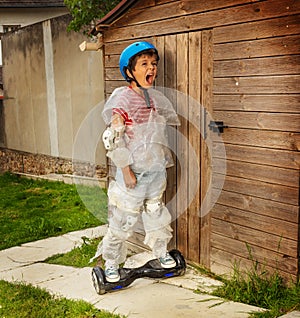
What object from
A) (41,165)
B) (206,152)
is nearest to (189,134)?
(206,152)

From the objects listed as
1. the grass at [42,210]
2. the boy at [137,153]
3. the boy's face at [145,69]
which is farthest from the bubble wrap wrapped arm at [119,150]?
the grass at [42,210]

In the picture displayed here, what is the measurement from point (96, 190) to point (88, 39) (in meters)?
2.45

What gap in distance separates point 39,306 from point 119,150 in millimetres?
1364

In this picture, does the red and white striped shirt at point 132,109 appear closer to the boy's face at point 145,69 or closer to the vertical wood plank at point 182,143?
the boy's face at point 145,69

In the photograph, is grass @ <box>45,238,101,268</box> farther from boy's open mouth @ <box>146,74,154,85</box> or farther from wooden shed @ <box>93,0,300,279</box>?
boy's open mouth @ <box>146,74,154,85</box>

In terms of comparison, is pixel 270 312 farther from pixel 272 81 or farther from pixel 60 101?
pixel 60 101

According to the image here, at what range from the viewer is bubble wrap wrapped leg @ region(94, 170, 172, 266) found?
4363 mm

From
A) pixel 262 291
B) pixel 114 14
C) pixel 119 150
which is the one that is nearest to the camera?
pixel 262 291

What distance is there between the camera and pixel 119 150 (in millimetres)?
4168

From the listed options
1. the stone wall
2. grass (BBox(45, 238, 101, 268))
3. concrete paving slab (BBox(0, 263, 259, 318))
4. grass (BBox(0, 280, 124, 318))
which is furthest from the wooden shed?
the stone wall

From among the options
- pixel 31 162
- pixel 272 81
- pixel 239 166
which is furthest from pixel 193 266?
pixel 31 162

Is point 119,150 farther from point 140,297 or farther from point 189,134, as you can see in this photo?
point 140,297

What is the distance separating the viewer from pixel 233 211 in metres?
4.23

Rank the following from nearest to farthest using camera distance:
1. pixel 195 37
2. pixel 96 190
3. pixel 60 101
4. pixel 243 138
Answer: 1. pixel 243 138
2. pixel 195 37
3. pixel 96 190
4. pixel 60 101
